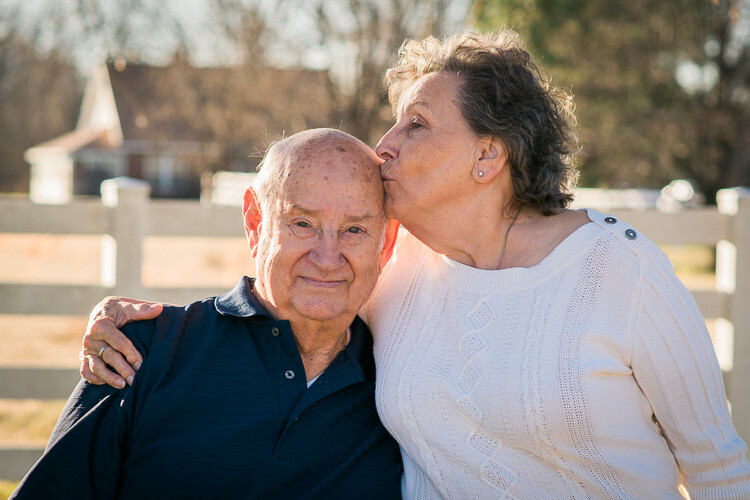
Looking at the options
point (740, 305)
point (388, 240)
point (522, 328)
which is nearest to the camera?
point (522, 328)

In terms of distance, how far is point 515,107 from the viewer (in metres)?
2.15

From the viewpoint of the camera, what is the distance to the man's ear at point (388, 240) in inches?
91.0

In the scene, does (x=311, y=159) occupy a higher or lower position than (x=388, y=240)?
higher

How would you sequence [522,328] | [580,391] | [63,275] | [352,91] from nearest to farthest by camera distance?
[580,391], [522,328], [352,91], [63,275]

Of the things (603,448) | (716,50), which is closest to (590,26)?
(716,50)

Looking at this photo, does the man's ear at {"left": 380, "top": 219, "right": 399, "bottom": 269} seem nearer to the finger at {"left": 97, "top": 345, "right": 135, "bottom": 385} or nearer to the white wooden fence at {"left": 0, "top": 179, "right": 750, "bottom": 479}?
the finger at {"left": 97, "top": 345, "right": 135, "bottom": 385}

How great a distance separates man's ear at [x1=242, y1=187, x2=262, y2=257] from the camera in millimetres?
2229

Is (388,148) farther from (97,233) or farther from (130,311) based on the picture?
(97,233)

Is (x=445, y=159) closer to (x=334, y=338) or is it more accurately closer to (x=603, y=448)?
(x=334, y=338)

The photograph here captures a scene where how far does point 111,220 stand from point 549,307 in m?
2.41

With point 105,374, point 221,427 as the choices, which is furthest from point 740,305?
point 105,374

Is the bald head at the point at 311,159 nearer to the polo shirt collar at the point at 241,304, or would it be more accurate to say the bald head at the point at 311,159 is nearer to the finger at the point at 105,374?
the polo shirt collar at the point at 241,304

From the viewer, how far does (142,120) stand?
1636 centimetres

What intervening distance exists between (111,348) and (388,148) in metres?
1.05
